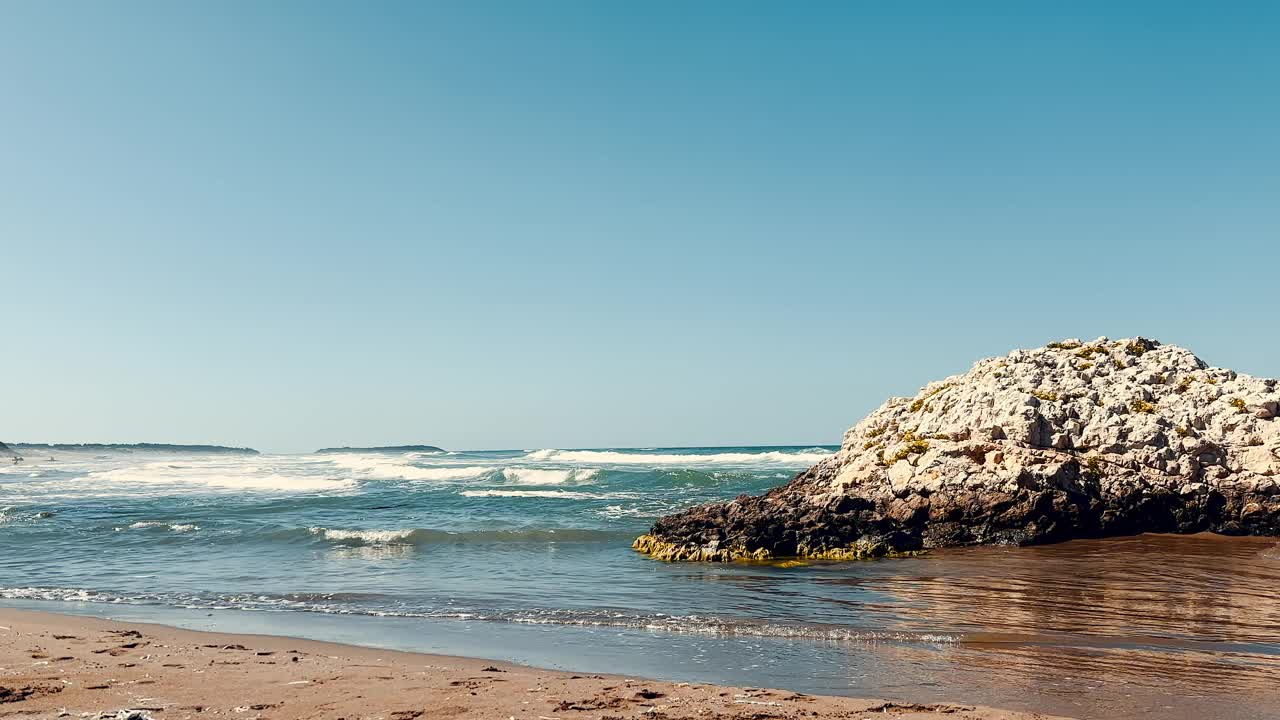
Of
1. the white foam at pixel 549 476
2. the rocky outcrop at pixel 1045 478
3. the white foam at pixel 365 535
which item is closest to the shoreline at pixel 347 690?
the rocky outcrop at pixel 1045 478

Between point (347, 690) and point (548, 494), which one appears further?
point (548, 494)

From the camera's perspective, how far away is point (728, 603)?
12.7 meters

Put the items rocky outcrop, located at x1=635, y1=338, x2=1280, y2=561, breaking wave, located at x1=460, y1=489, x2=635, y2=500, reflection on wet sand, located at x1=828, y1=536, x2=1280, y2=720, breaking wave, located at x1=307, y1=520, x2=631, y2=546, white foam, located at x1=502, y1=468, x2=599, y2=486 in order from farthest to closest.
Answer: white foam, located at x1=502, y1=468, x2=599, y2=486 → breaking wave, located at x1=460, y1=489, x2=635, y2=500 → breaking wave, located at x1=307, y1=520, x2=631, y2=546 → rocky outcrop, located at x1=635, y1=338, x2=1280, y2=561 → reflection on wet sand, located at x1=828, y1=536, x2=1280, y2=720

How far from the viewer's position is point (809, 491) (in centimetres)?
1988

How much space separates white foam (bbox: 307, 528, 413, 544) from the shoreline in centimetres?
1247

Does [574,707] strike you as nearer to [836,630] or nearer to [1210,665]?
[836,630]

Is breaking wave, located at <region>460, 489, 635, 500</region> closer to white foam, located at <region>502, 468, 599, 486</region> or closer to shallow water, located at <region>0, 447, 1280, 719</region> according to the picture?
white foam, located at <region>502, 468, 599, 486</region>

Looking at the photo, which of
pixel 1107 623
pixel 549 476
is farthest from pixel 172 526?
pixel 549 476

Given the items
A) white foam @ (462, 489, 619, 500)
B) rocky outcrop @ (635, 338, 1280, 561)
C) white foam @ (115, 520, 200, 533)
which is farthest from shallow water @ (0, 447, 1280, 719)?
white foam @ (462, 489, 619, 500)

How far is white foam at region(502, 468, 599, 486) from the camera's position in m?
46.4

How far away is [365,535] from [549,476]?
2688cm

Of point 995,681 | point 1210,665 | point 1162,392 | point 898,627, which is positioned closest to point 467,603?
point 898,627

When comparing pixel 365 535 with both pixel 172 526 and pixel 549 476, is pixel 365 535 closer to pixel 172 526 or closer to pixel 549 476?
pixel 172 526

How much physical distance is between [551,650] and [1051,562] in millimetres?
9932
